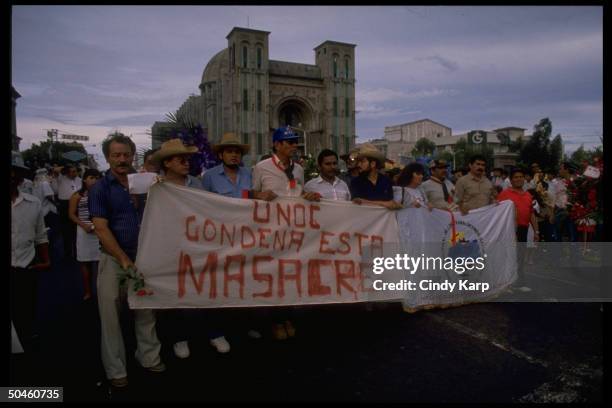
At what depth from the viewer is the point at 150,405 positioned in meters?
3.13

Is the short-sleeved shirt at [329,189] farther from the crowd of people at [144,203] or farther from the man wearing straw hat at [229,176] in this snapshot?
the man wearing straw hat at [229,176]

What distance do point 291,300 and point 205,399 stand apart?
129cm

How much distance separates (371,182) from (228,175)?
1.66m

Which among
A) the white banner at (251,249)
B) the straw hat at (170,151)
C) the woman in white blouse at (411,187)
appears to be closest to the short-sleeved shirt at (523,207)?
the woman in white blouse at (411,187)

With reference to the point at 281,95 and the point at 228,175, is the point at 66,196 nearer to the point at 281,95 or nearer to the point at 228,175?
the point at 228,175

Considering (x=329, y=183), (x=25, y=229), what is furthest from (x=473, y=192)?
(x=25, y=229)

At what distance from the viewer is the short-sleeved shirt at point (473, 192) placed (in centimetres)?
627

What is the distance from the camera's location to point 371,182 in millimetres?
5074

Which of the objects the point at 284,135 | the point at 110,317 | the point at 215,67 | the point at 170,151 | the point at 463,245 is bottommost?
the point at 110,317

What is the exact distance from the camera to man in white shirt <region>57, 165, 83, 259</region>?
9.22 metres

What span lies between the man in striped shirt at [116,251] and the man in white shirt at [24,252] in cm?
79

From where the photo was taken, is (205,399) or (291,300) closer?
(205,399)

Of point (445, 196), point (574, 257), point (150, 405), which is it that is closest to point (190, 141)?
point (445, 196)

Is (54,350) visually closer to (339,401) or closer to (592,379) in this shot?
(339,401)
